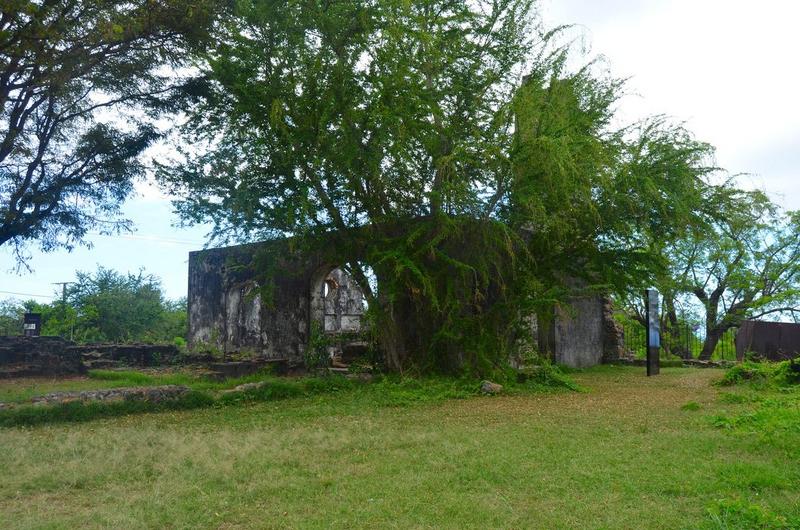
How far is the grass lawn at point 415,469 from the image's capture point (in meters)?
4.45

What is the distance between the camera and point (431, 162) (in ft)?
39.3

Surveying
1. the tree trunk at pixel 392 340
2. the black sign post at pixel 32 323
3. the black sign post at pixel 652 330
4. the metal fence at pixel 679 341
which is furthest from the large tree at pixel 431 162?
the black sign post at pixel 32 323

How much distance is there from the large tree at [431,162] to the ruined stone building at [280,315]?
222 centimetres

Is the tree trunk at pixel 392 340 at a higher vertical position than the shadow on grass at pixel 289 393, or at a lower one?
higher

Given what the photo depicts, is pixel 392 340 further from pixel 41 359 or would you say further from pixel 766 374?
pixel 41 359

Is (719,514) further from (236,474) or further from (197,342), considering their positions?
(197,342)

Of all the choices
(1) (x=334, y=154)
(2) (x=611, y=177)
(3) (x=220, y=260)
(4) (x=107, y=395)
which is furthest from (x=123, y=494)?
(3) (x=220, y=260)

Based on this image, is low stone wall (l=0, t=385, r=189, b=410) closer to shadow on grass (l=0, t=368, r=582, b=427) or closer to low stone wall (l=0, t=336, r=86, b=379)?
shadow on grass (l=0, t=368, r=582, b=427)

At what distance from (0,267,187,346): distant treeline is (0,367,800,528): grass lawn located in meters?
20.5

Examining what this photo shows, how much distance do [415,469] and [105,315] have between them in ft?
85.2

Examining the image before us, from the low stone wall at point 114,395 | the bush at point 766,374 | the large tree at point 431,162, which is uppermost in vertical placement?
the large tree at point 431,162

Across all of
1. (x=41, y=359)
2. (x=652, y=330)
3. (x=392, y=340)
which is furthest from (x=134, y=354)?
(x=652, y=330)

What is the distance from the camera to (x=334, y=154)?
437 inches

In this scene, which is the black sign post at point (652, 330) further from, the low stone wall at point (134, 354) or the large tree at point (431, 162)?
the low stone wall at point (134, 354)
